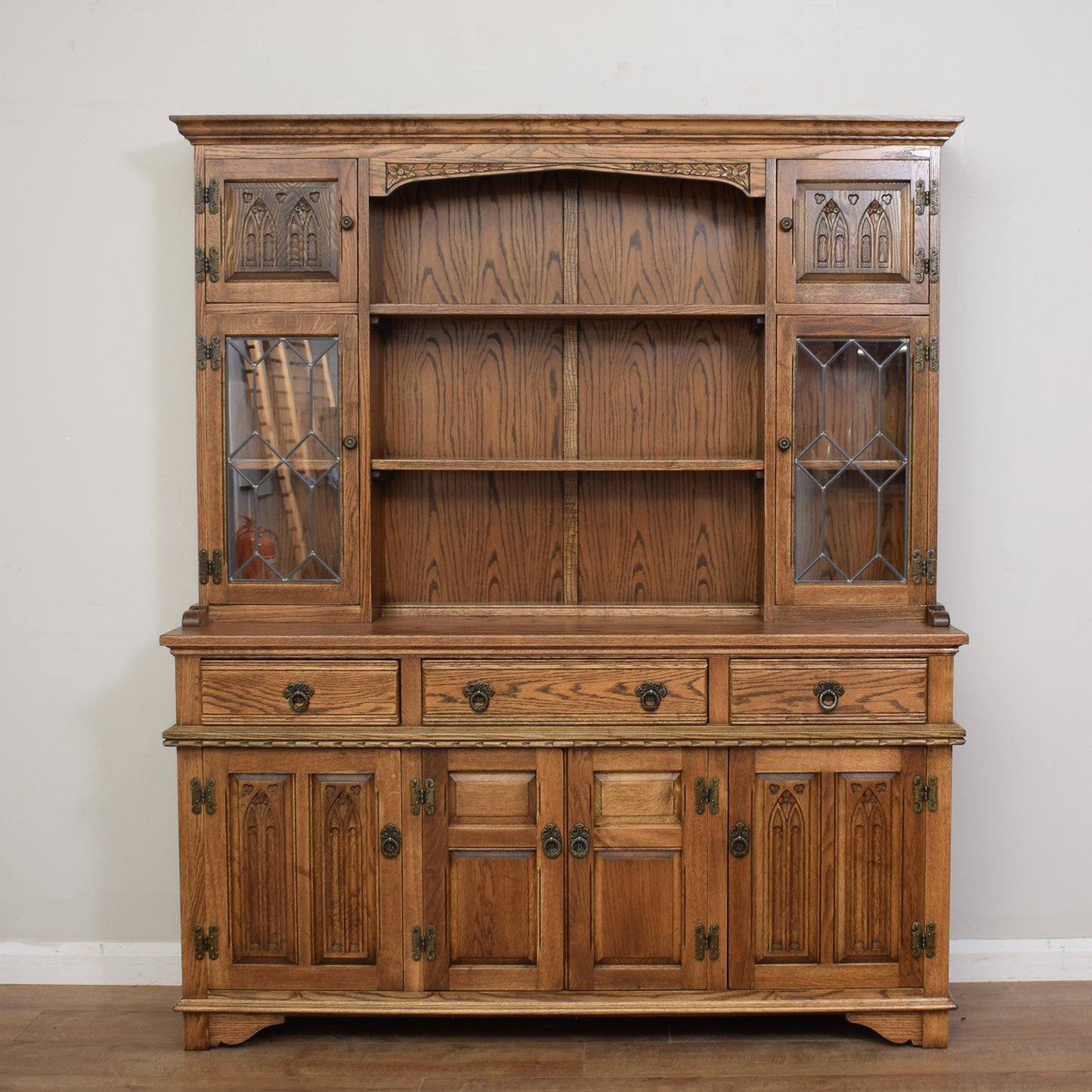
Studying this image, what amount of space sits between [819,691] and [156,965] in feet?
6.59

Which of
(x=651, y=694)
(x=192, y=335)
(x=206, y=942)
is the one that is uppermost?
(x=192, y=335)

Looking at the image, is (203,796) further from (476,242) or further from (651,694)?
(476,242)

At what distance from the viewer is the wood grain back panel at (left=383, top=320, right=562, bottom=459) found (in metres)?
2.61

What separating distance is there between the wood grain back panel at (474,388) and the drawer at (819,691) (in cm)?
83

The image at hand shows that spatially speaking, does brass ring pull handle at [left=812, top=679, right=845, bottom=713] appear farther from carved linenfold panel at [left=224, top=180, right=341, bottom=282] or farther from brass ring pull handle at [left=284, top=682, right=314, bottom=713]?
carved linenfold panel at [left=224, top=180, right=341, bottom=282]

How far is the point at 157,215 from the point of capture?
8.61ft

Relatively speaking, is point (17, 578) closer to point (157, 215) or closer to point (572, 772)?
point (157, 215)

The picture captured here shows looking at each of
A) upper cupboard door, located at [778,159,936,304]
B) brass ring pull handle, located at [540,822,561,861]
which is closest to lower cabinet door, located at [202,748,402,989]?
brass ring pull handle, located at [540,822,561,861]

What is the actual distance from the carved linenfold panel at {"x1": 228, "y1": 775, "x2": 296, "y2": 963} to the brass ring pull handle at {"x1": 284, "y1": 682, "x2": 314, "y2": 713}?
0.57 ft

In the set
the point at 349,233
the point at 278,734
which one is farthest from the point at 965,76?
the point at 278,734

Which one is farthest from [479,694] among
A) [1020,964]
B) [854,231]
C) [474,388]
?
[1020,964]

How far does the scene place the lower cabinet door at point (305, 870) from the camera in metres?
2.26

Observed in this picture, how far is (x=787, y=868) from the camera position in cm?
228

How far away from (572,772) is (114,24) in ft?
7.81
